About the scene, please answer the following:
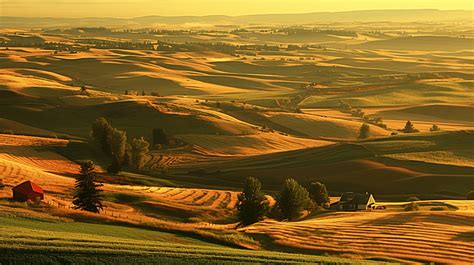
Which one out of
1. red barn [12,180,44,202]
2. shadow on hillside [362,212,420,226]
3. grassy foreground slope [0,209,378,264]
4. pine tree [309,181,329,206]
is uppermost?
grassy foreground slope [0,209,378,264]

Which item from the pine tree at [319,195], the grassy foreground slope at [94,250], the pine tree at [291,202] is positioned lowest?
the pine tree at [319,195]

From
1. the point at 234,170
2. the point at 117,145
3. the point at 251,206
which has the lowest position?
the point at 234,170

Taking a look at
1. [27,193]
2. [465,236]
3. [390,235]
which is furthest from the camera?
[27,193]

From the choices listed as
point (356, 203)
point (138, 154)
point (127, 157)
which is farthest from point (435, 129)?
point (356, 203)

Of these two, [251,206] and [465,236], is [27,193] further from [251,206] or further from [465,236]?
[465,236]

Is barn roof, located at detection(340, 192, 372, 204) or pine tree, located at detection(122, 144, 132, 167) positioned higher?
barn roof, located at detection(340, 192, 372, 204)

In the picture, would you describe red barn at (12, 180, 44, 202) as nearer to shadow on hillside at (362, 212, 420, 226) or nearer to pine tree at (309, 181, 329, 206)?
shadow on hillside at (362, 212, 420, 226)

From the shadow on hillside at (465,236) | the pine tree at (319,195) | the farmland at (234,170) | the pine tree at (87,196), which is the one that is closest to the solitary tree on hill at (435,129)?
the farmland at (234,170)

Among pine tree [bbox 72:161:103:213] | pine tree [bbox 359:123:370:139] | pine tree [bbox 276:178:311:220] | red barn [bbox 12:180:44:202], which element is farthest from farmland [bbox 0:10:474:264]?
pine tree [bbox 359:123:370:139]

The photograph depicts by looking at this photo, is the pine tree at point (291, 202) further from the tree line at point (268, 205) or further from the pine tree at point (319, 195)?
the pine tree at point (319, 195)
